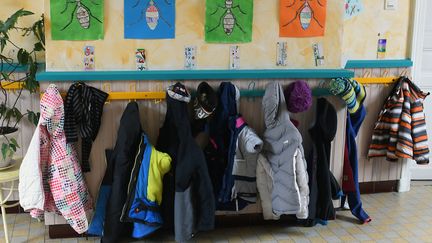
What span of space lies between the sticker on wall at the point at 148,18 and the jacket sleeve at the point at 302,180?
0.99 meters

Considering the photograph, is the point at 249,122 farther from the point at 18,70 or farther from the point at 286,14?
the point at 18,70

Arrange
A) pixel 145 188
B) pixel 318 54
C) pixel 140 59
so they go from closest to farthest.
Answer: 1. pixel 145 188
2. pixel 140 59
3. pixel 318 54

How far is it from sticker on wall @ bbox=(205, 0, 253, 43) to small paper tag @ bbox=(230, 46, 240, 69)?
45 mm

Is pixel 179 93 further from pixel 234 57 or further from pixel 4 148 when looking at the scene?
pixel 4 148

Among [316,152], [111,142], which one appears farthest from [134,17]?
[316,152]

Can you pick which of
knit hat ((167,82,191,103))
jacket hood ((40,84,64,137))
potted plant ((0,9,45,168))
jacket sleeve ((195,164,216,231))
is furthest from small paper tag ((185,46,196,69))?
potted plant ((0,9,45,168))

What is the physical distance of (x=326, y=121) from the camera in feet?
9.02

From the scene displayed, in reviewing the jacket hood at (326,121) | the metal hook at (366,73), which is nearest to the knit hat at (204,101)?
the jacket hood at (326,121)

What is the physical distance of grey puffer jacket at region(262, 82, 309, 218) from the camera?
2.61 meters

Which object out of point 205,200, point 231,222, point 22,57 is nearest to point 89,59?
point 22,57

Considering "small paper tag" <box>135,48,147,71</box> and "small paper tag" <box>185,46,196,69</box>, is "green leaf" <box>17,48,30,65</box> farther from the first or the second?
"small paper tag" <box>185,46,196,69</box>

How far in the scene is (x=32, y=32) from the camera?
114 inches

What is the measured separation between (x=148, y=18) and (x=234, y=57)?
525mm

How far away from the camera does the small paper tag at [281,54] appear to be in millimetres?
2740
